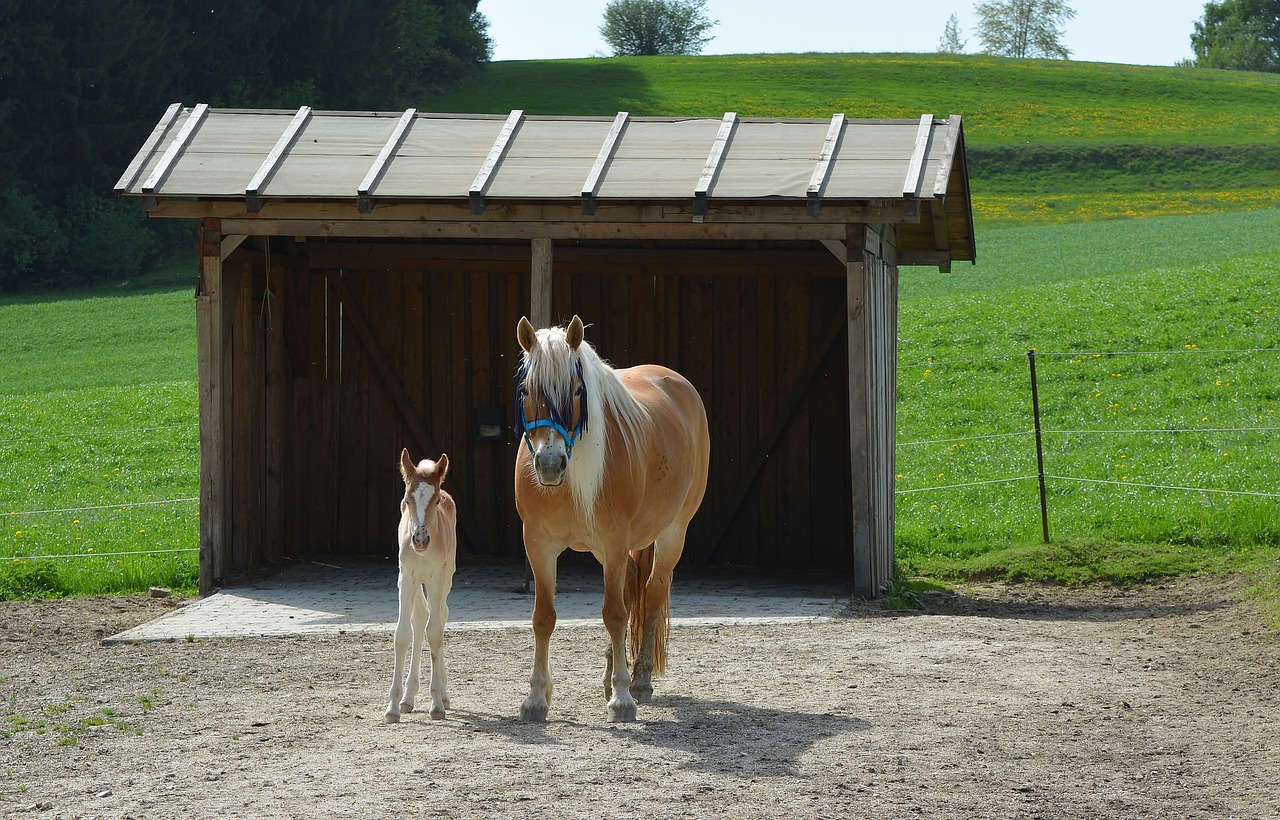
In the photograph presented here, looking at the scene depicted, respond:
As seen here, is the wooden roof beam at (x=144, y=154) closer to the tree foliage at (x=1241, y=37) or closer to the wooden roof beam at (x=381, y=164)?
the wooden roof beam at (x=381, y=164)

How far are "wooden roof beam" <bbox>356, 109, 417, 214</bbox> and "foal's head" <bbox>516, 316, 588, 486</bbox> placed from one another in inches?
159

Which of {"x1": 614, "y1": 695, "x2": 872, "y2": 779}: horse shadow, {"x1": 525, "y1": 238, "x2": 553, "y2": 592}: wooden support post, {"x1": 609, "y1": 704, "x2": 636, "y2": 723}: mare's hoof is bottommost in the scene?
{"x1": 614, "y1": 695, "x2": 872, "y2": 779}: horse shadow

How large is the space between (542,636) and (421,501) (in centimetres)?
89

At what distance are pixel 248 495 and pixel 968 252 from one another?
6.35 m

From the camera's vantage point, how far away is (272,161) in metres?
10.1

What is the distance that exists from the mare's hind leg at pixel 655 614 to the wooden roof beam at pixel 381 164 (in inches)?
147

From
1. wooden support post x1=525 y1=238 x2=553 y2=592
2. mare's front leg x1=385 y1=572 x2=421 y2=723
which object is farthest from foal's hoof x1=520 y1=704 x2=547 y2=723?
wooden support post x1=525 y1=238 x2=553 y2=592

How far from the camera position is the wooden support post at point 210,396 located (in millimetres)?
10133

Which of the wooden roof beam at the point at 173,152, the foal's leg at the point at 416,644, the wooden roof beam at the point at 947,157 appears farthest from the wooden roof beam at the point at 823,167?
the wooden roof beam at the point at 173,152

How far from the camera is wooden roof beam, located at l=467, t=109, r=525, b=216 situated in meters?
9.53

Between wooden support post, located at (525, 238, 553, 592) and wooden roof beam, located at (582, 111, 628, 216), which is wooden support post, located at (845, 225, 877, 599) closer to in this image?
wooden roof beam, located at (582, 111, 628, 216)

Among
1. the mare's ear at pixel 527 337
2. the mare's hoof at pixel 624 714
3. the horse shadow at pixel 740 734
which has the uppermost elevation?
the mare's ear at pixel 527 337

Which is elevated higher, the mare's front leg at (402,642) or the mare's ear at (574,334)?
the mare's ear at (574,334)

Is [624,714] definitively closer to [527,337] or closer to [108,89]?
[527,337]
